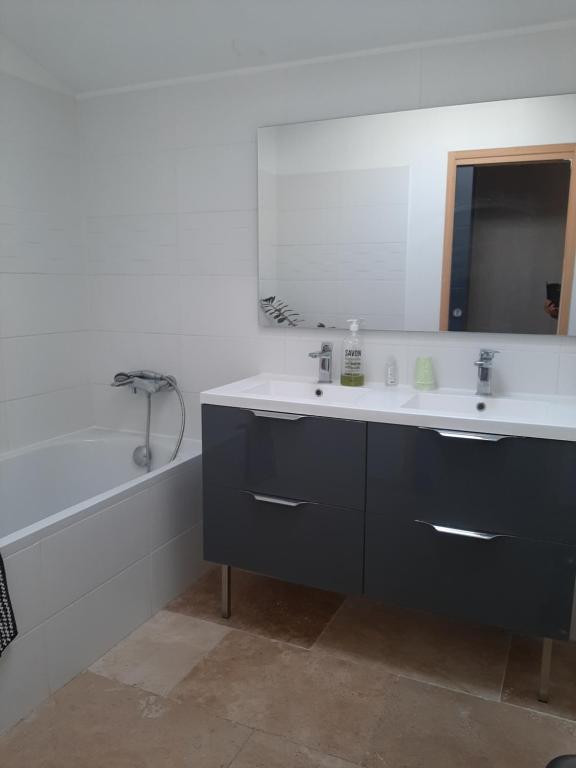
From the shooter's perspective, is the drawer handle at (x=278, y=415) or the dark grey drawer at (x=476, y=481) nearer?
the dark grey drawer at (x=476, y=481)

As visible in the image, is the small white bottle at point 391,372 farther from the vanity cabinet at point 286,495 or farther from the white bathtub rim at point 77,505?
the white bathtub rim at point 77,505

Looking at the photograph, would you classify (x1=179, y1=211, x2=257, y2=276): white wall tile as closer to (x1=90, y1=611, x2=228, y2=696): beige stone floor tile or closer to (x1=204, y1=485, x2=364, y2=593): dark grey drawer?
(x1=204, y1=485, x2=364, y2=593): dark grey drawer

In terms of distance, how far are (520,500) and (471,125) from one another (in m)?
1.23

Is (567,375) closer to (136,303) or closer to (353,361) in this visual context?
(353,361)

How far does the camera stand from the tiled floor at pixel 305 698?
62.8 inches

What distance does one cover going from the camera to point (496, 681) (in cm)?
188

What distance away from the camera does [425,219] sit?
83.5 inches

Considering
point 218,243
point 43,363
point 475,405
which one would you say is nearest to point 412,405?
point 475,405

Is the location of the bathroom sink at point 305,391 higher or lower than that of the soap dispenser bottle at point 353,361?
lower

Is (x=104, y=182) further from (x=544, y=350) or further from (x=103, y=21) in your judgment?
(x=544, y=350)

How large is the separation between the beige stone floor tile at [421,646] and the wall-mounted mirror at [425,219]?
1.06 m

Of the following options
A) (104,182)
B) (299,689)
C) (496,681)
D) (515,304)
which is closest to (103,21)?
(104,182)

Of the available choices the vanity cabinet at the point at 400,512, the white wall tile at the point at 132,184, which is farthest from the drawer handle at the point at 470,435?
the white wall tile at the point at 132,184

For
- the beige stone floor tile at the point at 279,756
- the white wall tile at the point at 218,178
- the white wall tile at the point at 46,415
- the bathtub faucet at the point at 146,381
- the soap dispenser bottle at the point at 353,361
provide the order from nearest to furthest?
1. the beige stone floor tile at the point at 279,756
2. the soap dispenser bottle at the point at 353,361
3. the white wall tile at the point at 218,178
4. the white wall tile at the point at 46,415
5. the bathtub faucet at the point at 146,381
